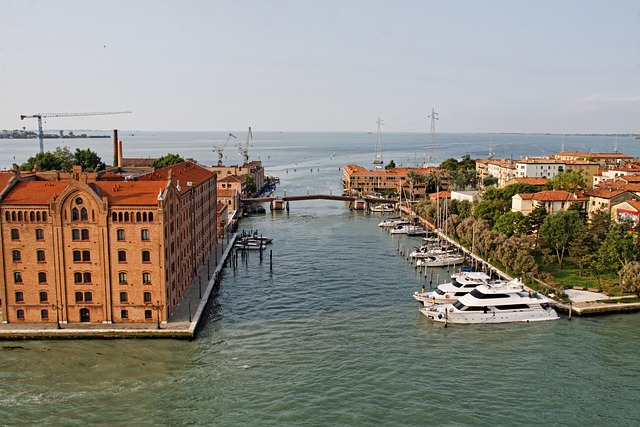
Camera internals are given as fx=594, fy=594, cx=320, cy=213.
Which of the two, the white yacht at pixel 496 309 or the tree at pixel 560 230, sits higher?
the tree at pixel 560 230

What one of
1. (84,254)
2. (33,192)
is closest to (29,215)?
(33,192)

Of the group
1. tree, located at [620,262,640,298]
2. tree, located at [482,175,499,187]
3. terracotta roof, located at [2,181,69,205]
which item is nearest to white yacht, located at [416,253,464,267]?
tree, located at [620,262,640,298]

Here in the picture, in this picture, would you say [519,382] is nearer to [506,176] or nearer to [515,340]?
[515,340]

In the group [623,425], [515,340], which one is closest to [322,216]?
[515,340]

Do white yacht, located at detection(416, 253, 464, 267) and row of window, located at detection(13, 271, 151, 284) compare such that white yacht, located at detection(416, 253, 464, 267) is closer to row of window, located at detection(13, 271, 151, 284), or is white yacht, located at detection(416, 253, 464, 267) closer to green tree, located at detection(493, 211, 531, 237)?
green tree, located at detection(493, 211, 531, 237)

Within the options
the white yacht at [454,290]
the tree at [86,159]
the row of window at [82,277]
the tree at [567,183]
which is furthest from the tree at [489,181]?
the row of window at [82,277]

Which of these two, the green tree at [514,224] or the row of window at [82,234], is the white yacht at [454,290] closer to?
the green tree at [514,224]
